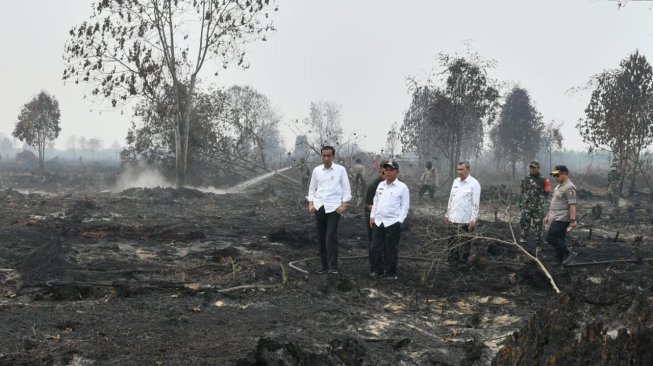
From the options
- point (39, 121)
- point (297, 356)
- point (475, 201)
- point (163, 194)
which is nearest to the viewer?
point (297, 356)

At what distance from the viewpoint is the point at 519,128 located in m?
41.5

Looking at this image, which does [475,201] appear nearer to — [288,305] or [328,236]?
[328,236]

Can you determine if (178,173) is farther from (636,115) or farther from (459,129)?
(636,115)

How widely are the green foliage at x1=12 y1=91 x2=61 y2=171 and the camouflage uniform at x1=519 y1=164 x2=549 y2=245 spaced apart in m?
34.7

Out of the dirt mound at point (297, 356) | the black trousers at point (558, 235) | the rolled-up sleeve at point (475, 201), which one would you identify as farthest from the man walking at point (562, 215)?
the dirt mound at point (297, 356)

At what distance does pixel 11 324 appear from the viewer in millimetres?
4660

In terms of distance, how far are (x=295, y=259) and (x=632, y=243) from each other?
7.73 m

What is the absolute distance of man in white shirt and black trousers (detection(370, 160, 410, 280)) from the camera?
693cm

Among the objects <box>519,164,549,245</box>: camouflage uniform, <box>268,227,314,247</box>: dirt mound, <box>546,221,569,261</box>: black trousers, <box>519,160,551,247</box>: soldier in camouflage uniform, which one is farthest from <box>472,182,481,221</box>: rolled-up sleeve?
<box>268,227,314,247</box>: dirt mound

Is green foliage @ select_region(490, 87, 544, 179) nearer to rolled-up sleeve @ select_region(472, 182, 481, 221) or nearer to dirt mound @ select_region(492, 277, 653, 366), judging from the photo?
rolled-up sleeve @ select_region(472, 182, 481, 221)

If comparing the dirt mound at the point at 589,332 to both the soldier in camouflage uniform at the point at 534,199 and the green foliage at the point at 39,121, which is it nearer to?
the soldier in camouflage uniform at the point at 534,199

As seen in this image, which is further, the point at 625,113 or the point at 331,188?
the point at 625,113

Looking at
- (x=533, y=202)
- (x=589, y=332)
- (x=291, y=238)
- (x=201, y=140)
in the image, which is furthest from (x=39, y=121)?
(x=589, y=332)

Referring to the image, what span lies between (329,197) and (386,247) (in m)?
1.05
